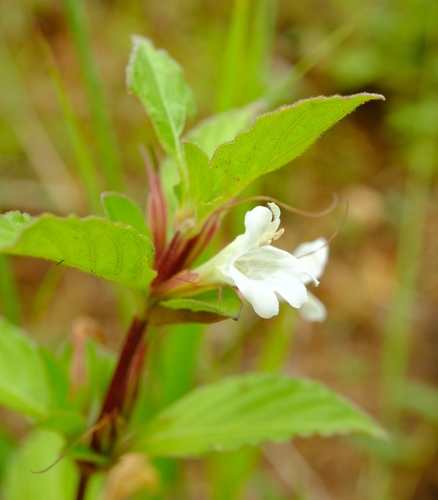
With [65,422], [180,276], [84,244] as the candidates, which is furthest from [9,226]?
[65,422]

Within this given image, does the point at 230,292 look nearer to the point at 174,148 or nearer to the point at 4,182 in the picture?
the point at 174,148

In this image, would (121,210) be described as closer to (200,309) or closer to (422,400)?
(200,309)

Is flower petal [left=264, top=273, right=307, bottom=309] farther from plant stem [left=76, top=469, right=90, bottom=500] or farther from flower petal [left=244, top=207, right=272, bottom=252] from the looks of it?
plant stem [left=76, top=469, right=90, bottom=500]

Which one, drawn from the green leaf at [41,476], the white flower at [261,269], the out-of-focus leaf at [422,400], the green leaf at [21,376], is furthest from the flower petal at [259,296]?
the out-of-focus leaf at [422,400]

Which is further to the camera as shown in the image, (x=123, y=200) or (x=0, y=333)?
(x=0, y=333)

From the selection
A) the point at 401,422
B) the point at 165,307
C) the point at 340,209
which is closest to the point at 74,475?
the point at 165,307

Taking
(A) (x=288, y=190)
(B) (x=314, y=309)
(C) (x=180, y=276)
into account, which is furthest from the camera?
(A) (x=288, y=190)
